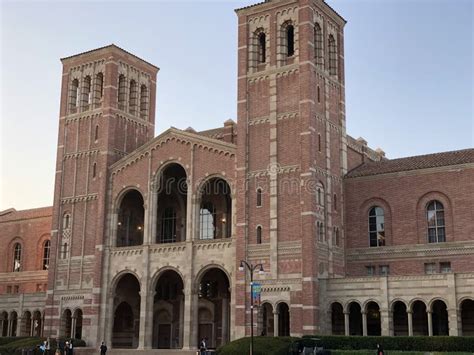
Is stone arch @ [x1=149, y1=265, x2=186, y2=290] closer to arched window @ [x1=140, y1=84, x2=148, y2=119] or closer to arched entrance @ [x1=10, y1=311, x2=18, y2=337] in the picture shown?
arched window @ [x1=140, y1=84, x2=148, y2=119]

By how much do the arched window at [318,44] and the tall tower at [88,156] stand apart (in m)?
18.9

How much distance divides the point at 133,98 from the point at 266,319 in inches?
1014

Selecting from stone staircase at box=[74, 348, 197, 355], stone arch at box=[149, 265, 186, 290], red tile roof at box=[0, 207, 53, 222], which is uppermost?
red tile roof at box=[0, 207, 53, 222]

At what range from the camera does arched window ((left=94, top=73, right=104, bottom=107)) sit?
207ft

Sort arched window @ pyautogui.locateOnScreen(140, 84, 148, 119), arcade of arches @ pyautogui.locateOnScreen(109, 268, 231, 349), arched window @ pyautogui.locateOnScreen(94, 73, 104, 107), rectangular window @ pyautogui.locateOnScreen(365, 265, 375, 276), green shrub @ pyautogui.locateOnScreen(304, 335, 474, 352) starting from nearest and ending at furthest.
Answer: green shrub @ pyautogui.locateOnScreen(304, 335, 474, 352), rectangular window @ pyautogui.locateOnScreen(365, 265, 375, 276), arcade of arches @ pyautogui.locateOnScreen(109, 268, 231, 349), arched window @ pyautogui.locateOnScreen(94, 73, 104, 107), arched window @ pyautogui.locateOnScreen(140, 84, 148, 119)

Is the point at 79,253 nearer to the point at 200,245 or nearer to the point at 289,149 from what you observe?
the point at 200,245

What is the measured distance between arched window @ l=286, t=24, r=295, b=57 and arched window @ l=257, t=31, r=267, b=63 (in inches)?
70.9

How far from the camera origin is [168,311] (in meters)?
58.8

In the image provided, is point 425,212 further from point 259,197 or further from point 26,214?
point 26,214

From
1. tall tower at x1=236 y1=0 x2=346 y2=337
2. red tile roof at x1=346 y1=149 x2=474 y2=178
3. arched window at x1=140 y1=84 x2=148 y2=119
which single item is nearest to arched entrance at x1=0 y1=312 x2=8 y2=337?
arched window at x1=140 y1=84 x2=148 y2=119

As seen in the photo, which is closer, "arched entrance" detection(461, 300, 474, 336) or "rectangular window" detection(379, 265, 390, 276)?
"arched entrance" detection(461, 300, 474, 336)

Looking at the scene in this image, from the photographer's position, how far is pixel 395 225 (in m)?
51.1

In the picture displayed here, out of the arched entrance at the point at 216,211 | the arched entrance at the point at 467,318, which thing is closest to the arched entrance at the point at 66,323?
the arched entrance at the point at 216,211

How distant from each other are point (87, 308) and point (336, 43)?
96.9 ft
